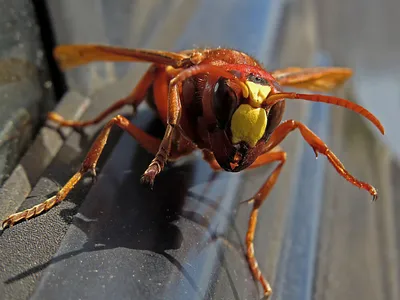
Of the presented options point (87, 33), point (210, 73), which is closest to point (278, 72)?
point (210, 73)

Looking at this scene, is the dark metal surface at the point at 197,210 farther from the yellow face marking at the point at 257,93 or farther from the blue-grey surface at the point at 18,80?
the yellow face marking at the point at 257,93

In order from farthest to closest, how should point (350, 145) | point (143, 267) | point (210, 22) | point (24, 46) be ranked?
1. point (350, 145)
2. point (210, 22)
3. point (24, 46)
4. point (143, 267)

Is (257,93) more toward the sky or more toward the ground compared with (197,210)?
more toward the sky

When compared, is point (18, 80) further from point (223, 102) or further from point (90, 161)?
point (223, 102)

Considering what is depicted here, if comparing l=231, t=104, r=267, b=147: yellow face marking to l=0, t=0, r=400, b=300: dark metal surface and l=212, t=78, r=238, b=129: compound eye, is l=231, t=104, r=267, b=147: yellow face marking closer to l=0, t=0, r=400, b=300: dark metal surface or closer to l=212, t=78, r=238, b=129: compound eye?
l=212, t=78, r=238, b=129: compound eye

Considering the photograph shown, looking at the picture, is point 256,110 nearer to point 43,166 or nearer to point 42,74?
point 43,166

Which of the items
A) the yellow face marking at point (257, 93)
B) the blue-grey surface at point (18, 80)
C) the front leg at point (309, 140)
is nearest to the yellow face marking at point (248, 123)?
the yellow face marking at point (257, 93)

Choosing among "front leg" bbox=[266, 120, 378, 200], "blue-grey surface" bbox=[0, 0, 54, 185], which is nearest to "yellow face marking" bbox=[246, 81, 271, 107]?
"front leg" bbox=[266, 120, 378, 200]

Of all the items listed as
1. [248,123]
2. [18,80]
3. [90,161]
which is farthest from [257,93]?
[18,80]
